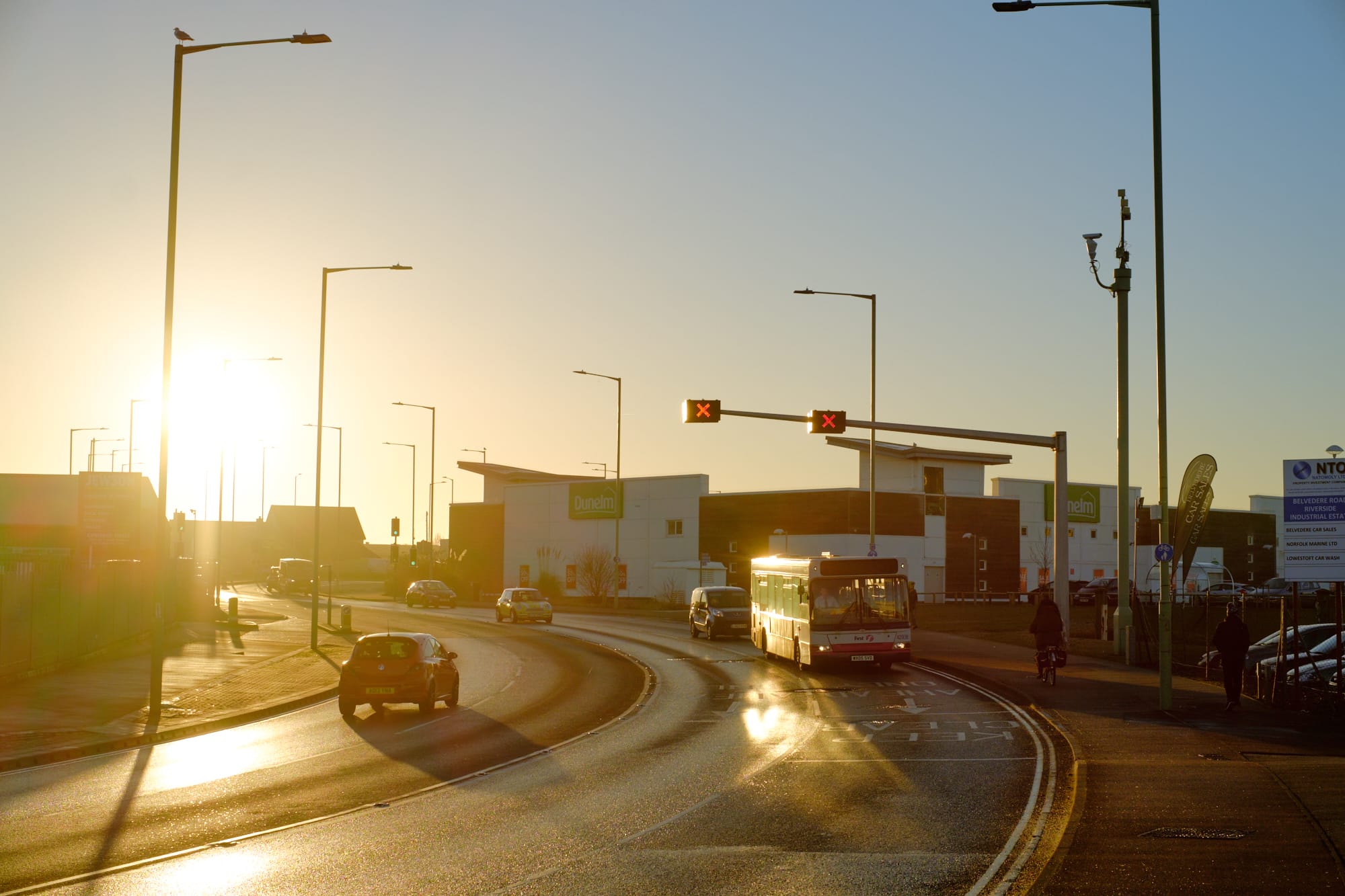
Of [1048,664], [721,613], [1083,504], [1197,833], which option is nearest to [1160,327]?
[1048,664]

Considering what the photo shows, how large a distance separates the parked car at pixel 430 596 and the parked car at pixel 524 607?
16.2 meters

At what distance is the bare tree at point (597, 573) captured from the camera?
8719 cm

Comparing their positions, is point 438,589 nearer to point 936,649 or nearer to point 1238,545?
point 936,649

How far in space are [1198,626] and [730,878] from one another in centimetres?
4905

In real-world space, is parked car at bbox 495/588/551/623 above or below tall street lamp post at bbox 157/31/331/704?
below

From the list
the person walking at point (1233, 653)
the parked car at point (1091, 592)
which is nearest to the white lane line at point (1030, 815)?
the person walking at point (1233, 653)

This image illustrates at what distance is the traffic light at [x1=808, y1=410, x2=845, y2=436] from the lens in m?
33.2

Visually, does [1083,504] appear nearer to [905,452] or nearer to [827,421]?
[905,452]

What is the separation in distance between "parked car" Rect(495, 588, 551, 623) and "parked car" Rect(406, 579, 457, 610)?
1618 centimetres

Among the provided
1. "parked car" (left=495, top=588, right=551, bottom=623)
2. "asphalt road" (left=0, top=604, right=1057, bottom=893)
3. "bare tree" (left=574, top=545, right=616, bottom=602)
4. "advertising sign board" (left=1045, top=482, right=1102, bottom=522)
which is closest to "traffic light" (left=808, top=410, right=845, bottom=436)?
"asphalt road" (left=0, top=604, right=1057, bottom=893)

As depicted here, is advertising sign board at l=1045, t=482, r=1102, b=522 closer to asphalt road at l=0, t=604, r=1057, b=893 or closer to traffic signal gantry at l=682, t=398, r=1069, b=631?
traffic signal gantry at l=682, t=398, r=1069, b=631

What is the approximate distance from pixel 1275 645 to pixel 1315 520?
398 inches

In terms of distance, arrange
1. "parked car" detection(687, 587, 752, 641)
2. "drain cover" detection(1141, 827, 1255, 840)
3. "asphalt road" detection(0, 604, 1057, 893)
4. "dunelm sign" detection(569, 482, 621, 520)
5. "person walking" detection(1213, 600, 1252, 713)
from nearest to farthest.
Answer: "asphalt road" detection(0, 604, 1057, 893)
"drain cover" detection(1141, 827, 1255, 840)
"person walking" detection(1213, 600, 1252, 713)
"parked car" detection(687, 587, 752, 641)
"dunelm sign" detection(569, 482, 621, 520)

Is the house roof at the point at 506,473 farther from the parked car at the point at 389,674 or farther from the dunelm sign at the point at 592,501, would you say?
the parked car at the point at 389,674
